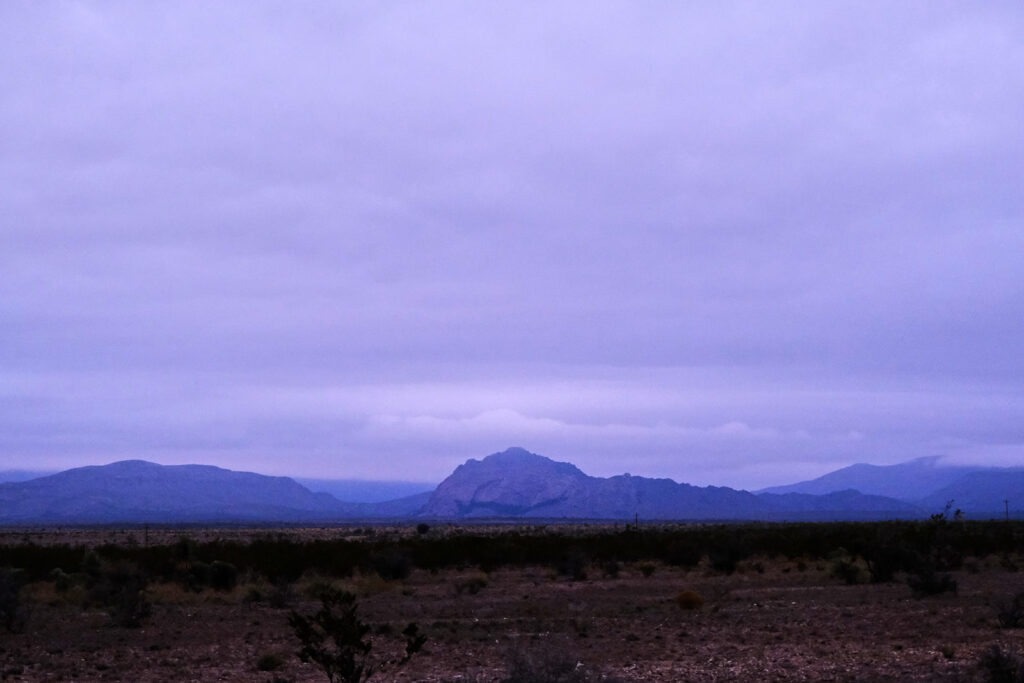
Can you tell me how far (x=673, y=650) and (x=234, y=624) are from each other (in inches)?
454

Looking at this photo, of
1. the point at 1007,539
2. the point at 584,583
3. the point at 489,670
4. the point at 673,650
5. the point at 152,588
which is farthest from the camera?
the point at 1007,539

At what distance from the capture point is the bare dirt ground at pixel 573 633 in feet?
64.4

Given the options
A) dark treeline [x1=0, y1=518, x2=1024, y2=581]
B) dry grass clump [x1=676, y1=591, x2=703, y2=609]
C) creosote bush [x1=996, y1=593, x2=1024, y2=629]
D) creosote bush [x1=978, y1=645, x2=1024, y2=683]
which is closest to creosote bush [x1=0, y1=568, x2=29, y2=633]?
dark treeline [x1=0, y1=518, x2=1024, y2=581]

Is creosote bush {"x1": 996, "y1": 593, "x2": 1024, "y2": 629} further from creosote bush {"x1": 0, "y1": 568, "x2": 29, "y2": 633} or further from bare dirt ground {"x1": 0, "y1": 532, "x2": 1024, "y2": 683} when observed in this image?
creosote bush {"x1": 0, "y1": 568, "x2": 29, "y2": 633}

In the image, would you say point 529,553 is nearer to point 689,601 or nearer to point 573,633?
point 689,601

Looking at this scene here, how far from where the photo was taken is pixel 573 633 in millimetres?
24141

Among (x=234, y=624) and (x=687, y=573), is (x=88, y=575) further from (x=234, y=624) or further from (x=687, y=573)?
(x=687, y=573)

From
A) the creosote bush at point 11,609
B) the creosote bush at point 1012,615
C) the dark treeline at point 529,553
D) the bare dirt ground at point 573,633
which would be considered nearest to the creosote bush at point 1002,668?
the bare dirt ground at point 573,633

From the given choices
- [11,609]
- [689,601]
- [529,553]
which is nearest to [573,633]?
[689,601]

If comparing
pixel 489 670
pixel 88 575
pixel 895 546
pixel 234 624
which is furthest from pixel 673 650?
pixel 88 575

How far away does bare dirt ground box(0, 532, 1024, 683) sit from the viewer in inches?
773

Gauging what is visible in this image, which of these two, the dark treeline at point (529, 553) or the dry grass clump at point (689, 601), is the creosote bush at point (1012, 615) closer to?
the dry grass clump at point (689, 601)

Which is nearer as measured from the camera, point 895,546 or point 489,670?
point 489,670

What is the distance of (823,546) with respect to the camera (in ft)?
173
